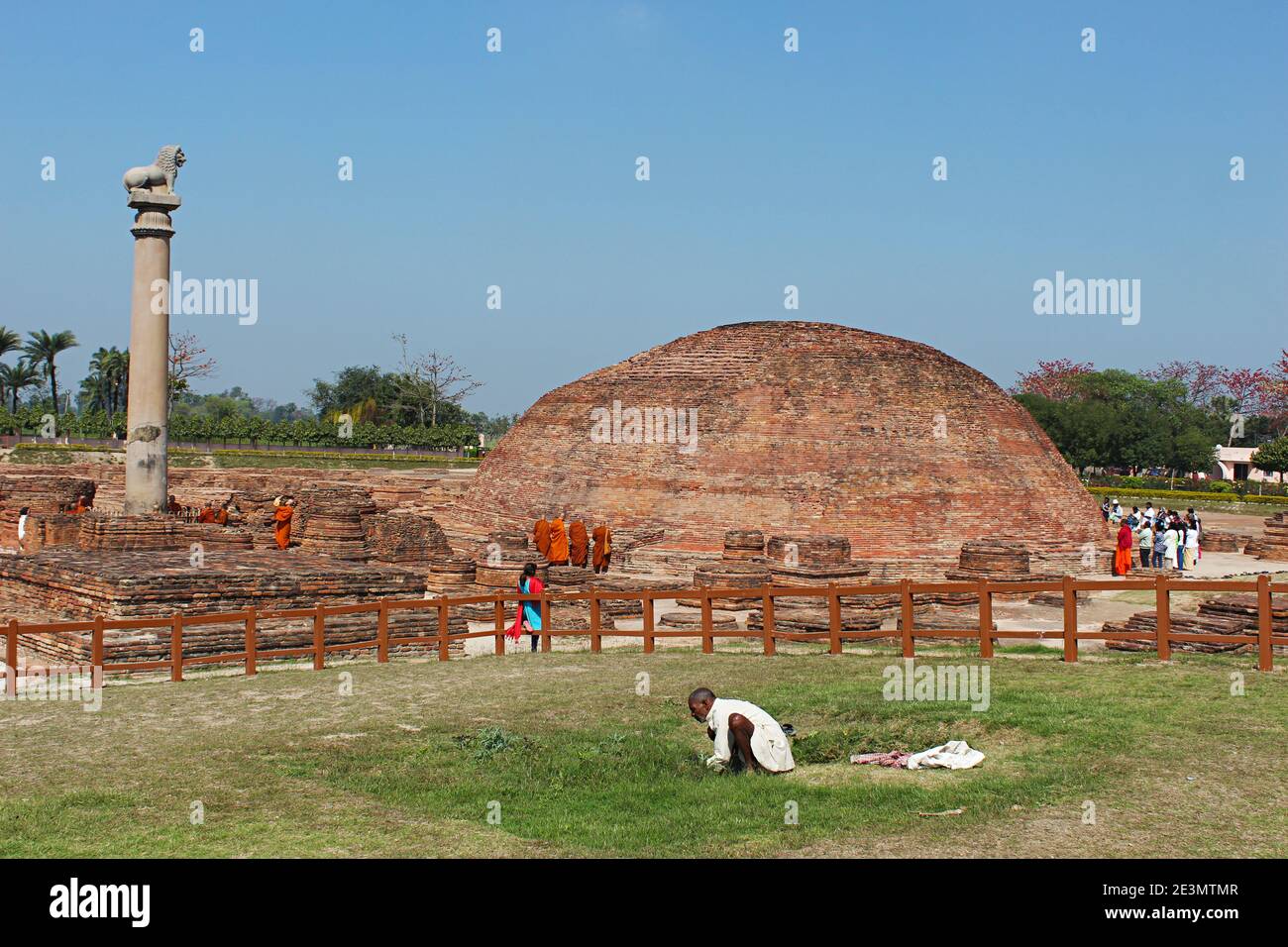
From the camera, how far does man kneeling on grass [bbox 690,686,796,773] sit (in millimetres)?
8320

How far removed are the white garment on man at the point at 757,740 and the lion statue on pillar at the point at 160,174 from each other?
17.0 meters

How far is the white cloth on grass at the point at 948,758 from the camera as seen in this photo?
8.48 meters

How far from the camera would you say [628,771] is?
845cm

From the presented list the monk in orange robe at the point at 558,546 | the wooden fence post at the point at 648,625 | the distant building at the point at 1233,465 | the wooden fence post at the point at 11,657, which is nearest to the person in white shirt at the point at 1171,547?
the monk in orange robe at the point at 558,546

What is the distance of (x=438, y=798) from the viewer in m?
7.76

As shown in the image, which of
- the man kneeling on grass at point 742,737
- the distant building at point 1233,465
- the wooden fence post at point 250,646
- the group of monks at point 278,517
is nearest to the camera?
the man kneeling on grass at point 742,737

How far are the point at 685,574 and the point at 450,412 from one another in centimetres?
5014

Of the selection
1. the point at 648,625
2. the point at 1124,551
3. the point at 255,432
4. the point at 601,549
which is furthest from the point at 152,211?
the point at 255,432

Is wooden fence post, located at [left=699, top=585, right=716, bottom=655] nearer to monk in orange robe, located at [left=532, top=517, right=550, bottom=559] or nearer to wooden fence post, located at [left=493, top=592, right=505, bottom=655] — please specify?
wooden fence post, located at [left=493, top=592, right=505, bottom=655]

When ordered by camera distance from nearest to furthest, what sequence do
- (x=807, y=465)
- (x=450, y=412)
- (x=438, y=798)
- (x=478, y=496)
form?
(x=438, y=798) < (x=807, y=465) < (x=478, y=496) < (x=450, y=412)

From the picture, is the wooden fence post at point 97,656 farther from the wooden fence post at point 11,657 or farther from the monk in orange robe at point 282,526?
the monk in orange robe at point 282,526

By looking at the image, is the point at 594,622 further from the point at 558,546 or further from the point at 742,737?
the point at 558,546
